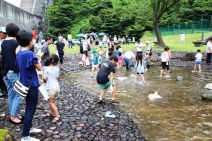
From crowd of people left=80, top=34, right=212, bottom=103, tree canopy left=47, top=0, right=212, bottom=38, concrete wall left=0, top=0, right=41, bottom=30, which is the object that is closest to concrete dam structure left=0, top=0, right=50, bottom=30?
concrete wall left=0, top=0, right=41, bottom=30

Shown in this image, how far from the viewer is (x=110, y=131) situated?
8.37m

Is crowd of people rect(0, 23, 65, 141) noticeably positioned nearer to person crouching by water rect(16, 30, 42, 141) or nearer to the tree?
person crouching by water rect(16, 30, 42, 141)

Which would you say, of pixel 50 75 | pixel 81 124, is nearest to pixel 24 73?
pixel 50 75

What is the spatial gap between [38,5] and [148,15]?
79.4 feet

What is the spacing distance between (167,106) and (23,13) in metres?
27.4

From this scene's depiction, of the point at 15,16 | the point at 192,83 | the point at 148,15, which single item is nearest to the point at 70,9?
the point at 148,15

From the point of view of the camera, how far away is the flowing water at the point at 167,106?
930 cm

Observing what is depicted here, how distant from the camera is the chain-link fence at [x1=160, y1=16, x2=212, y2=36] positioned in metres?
47.1

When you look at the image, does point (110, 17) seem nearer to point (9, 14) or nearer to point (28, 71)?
point (9, 14)

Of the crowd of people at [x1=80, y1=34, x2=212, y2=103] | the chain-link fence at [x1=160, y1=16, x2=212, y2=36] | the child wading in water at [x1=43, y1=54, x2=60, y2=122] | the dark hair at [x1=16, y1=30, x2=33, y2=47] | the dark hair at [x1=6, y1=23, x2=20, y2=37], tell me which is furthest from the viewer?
the chain-link fence at [x1=160, y1=16, x2=212, y2=36]

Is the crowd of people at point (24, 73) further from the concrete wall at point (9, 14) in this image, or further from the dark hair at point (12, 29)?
the concrete wall at point (9, 14)

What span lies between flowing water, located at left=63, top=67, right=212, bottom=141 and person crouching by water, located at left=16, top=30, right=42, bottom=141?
3668mm

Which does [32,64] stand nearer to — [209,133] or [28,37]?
[28,37]

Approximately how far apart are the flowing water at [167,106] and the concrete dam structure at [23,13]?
989 cm
